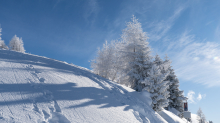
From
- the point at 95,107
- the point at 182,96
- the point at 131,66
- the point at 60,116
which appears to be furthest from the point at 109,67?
the point at 60,116

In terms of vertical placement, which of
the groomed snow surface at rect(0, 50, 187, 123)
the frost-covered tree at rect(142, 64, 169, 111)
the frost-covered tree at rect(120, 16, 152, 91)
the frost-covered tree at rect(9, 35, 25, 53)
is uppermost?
the frost-covered tree at rect(9, 35, 25, 53)

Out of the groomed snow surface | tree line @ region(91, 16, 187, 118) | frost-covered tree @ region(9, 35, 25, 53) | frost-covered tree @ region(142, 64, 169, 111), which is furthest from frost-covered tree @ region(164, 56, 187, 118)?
frost-covered tree @ region(9, 35, 25, 53)

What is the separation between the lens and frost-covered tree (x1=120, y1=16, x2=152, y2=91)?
14125mm

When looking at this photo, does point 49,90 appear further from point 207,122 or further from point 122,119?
point 207,122

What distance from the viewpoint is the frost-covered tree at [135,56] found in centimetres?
1412

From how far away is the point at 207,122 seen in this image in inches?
1508

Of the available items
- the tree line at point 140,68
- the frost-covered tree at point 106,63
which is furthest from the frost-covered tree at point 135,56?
the frost-covered tree at point 106,63

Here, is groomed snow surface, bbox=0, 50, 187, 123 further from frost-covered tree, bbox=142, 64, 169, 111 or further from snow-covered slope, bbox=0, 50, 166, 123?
frost-covered tree, bbox=142, 64, 169, 111

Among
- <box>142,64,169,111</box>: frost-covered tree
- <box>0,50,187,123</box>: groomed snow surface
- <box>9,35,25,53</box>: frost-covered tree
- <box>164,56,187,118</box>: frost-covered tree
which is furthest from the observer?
<box>9,35,25,53</box>: frost-covered tree

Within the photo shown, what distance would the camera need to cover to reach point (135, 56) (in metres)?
14.6

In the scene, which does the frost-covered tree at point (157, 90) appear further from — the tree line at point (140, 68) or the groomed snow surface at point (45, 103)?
the groomed snow surface at point (45, 103)

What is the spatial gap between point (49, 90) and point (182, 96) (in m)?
22.2

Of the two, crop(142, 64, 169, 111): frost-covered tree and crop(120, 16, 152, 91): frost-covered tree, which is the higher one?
crop(120, 16, 152, 91): frost-covered tree

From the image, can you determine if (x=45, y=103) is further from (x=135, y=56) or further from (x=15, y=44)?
(x=15, y=44)
